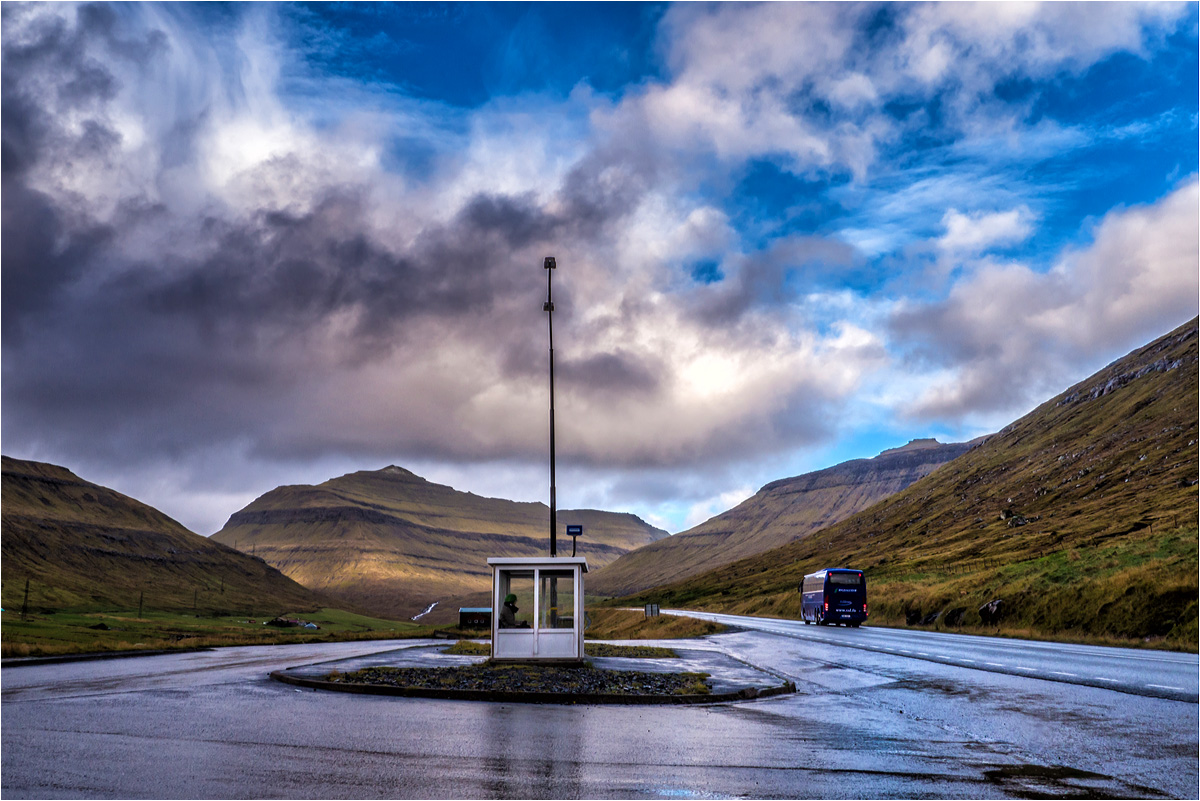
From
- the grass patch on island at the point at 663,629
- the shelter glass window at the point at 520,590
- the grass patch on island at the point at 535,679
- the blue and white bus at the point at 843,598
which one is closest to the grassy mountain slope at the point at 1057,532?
the blue and white bus at the point at 843,598

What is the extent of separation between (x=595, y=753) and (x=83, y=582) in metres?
203

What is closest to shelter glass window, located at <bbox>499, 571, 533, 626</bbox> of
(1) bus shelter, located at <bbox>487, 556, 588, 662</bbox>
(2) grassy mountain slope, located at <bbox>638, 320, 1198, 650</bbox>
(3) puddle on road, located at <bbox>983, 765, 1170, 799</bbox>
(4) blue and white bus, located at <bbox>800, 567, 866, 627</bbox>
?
(1) bus shelter, located at <bbox>487, 556, 588, 662</bbox>

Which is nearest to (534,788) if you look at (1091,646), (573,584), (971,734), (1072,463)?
(971,734)

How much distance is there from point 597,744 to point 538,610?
1251 cm

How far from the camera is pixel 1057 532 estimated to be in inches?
3359

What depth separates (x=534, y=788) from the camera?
8.44 meters

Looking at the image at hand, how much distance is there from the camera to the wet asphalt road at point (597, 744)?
8.51m

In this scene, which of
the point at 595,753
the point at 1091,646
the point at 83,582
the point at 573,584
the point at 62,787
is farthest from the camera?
the point at 83,582

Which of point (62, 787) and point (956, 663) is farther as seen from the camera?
point (956, 663)

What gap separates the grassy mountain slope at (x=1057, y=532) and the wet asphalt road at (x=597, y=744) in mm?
21789

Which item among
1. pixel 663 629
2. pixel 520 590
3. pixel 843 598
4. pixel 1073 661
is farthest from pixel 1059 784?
pixel 663 629

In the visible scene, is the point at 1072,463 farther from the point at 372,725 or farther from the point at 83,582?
the point at 83,582

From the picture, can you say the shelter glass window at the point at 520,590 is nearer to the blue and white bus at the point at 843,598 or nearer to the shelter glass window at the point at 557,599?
the shelter glass window at the point at 557,599

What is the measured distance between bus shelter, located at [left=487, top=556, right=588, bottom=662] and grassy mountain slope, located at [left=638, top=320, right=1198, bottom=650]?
71.5ft
